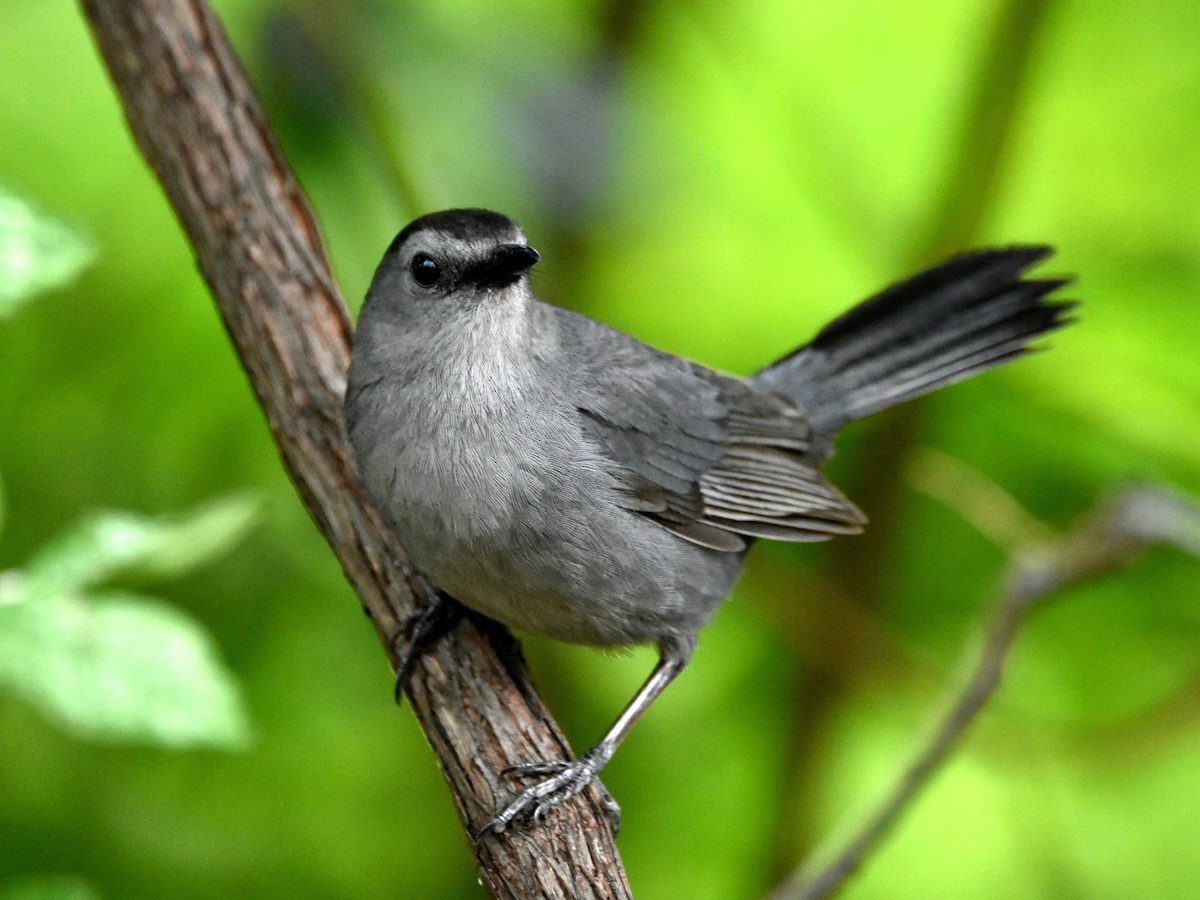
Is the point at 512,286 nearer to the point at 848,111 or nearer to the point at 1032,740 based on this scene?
the point at 848,111

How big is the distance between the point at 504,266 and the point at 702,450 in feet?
2.86

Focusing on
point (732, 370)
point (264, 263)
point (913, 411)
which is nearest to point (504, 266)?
point (264, 263)

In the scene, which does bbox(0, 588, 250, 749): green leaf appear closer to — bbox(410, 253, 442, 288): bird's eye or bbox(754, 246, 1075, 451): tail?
bbox(410, 253, 442, 288): bird's eye

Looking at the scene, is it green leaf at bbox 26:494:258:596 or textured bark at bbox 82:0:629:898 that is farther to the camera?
textured bark at bbox 82:0:629:898

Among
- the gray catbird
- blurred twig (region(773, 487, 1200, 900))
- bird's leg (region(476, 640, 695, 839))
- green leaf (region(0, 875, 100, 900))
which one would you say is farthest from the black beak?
green leaf (region(0, 875, 100, 900))

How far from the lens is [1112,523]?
244 centimetres

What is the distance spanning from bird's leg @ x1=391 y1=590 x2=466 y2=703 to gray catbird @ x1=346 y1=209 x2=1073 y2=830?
0.11m

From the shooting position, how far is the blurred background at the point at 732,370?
10.5 feet

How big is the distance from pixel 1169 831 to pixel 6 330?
382 centimetres

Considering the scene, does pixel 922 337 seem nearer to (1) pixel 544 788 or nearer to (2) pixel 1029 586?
(2) pixel 1029 586

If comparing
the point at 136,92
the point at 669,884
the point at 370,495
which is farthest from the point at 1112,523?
the point at 136,92

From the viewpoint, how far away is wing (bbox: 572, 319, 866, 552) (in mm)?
2869

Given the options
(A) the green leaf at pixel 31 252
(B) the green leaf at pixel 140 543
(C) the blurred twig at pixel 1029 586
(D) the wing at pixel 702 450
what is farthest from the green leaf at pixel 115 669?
(C) the blurred twig at pixel 1029 586

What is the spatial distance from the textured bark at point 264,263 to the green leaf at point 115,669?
0.72 metres
